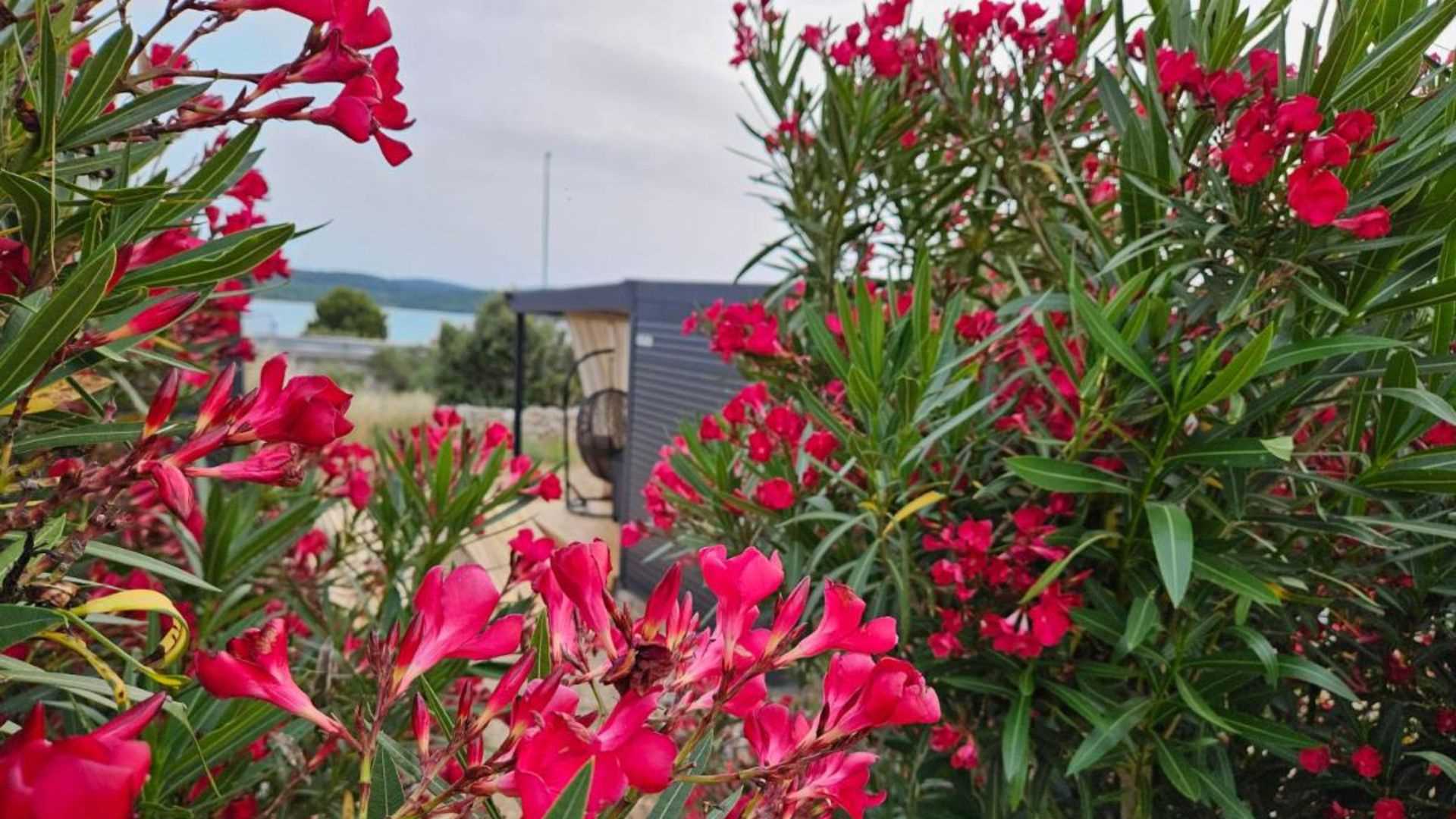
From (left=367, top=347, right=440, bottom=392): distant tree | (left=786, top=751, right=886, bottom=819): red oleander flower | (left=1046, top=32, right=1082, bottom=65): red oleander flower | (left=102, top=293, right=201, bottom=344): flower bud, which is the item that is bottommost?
(left=367, top=347, right=440, bottom=392): distant tree

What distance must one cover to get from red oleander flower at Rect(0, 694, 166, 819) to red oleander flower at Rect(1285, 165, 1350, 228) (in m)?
1.04

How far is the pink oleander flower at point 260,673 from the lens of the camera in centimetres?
33

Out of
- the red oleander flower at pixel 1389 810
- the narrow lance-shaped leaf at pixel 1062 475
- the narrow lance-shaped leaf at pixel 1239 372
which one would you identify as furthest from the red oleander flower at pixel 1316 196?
the red oleander flower at pixel 1389 810

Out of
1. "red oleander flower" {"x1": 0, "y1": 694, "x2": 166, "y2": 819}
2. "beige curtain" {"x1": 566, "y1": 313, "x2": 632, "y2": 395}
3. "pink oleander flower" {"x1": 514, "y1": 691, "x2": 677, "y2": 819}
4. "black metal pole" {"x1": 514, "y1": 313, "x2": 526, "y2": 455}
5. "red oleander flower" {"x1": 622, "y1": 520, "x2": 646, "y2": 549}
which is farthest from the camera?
"beige curtain" {"x1": 566, "y1": 313, "x2": 632, "y2": 395}

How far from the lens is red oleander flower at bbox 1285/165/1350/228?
3.01 ft

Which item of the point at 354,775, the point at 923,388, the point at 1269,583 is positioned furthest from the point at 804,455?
the point at 354,775

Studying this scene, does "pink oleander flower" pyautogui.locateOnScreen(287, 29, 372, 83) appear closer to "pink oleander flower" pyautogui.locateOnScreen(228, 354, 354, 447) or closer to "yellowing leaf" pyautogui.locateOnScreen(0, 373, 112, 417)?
"pink oleander flower" pyautogui.locateOnScreen(228, 354, 354, 447)

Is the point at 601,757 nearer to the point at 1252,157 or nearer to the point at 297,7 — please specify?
the point at 297,7

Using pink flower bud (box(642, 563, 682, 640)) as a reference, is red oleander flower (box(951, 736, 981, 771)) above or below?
below

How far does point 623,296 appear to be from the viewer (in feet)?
21.6

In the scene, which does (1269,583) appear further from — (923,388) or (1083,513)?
(923,388)

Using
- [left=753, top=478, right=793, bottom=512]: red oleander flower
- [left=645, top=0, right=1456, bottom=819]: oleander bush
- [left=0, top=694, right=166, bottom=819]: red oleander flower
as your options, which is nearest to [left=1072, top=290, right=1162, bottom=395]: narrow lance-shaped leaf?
[left=645, top=0, right=1456, bottom=819]: oleander bush

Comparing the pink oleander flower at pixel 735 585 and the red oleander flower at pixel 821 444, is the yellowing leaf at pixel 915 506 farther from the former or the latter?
the pink oleander flower at pixel 735 585

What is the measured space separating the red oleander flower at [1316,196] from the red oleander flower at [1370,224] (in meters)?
0.02
